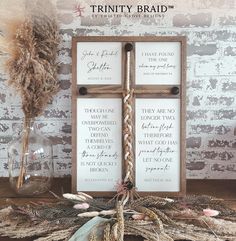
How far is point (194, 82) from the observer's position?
5.06 feet

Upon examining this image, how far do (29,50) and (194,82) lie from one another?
23.8 inches

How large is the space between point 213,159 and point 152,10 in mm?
588

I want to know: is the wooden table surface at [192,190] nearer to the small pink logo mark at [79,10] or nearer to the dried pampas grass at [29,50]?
the dried pampas grass at [29,50]

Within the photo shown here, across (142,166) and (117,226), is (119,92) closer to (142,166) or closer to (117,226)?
(142,166)

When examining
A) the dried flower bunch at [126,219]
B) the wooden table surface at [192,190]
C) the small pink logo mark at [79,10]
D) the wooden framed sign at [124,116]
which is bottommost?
the dried flower bunch at [126,219]

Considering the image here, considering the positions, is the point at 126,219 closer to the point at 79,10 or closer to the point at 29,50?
the point at 29,50

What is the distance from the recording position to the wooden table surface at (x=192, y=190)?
1.29 m

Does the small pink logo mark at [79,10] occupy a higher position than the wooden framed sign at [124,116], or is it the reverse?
the small pink logo mark at [79,10]

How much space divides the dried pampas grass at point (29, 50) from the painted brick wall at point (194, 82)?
153 mm

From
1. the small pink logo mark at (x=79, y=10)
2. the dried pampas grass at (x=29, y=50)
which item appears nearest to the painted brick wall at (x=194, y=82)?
the small pink logo mark at (x=79, y=10)

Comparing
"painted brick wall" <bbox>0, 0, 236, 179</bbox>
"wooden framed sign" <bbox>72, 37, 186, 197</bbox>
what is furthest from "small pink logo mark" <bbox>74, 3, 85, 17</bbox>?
"wooden framed sign" <bbox>72, 37, 186, 197</bbox>

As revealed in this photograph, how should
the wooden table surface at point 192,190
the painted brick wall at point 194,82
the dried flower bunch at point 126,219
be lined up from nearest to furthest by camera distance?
1. the dried flower bunch at point 126,219
2. the wooden table surface at point 192,190
3. the painted brick wall at point 194,82

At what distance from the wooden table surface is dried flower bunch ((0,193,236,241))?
0.09 meters

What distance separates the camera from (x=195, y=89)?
1545mm
